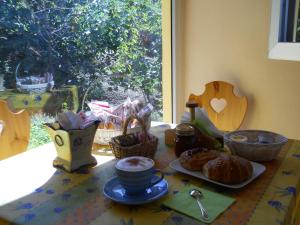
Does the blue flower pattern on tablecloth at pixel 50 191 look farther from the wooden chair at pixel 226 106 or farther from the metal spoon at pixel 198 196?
the wooden chair at pixel 226 106

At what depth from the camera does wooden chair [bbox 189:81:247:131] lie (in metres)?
1.90

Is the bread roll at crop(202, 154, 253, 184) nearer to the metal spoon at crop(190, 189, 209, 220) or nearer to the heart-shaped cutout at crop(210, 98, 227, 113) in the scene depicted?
the metal spoon at crop(190, 189, 209, 220)

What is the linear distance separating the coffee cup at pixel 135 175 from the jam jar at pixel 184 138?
267 millimetres

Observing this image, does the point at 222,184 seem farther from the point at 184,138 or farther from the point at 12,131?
the point at 12,131

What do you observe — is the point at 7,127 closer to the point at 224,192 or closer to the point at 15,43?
the point at 15,43

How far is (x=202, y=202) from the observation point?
809 mm

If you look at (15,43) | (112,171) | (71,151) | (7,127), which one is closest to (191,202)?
(112,171)

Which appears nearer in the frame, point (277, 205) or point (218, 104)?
point (277, 205)

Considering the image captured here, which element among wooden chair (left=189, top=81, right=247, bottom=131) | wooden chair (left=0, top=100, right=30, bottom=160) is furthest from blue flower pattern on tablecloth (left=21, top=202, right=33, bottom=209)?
wooden chair (left=189, top=81, right=247, bottom=131)

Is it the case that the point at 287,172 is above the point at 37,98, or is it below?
below

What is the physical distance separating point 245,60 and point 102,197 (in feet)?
4.73

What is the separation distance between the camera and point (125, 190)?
2.80ft

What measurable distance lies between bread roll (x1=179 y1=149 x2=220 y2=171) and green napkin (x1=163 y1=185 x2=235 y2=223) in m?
0.11

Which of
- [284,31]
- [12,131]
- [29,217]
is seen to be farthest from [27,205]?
[284,31]
